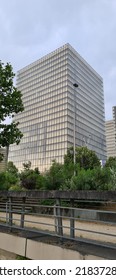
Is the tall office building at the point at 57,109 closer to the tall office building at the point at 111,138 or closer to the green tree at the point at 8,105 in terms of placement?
the tall office building at the point at 111,138

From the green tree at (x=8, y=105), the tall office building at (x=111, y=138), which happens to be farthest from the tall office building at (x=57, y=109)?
the green tree at (x=8, y=105)

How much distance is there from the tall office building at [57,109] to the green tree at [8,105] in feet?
302

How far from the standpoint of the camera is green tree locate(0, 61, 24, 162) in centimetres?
1188

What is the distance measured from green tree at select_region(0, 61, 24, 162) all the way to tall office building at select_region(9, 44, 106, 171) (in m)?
92.2

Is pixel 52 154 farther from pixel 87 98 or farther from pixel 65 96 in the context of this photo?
pixel 87 98

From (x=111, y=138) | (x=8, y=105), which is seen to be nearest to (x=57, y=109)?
(x=111, y=138)

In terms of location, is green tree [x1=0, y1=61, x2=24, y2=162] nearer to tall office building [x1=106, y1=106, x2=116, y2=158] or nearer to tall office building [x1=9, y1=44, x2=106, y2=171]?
tall office building [x1=9, y1=44, x2=106, y2=171]

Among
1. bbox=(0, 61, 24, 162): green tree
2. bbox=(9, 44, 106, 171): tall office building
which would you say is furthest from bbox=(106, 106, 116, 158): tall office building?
bbox=(0, 61, 24, 162): green tree

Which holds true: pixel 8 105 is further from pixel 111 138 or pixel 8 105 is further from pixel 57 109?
pixel 111 138

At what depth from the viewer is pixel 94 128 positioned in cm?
13388

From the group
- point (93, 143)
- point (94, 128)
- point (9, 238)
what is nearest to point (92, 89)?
point (94, 128)

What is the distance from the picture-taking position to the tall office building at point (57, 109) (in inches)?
4360

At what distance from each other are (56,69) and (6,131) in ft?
373

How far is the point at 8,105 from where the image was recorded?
39.5 feet
